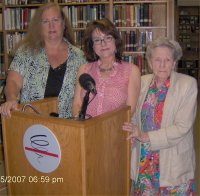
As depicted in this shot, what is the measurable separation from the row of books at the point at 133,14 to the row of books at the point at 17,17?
1.23 m

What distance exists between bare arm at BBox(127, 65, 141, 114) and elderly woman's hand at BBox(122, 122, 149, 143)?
0.16m

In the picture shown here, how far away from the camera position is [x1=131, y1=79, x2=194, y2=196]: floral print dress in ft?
5.77

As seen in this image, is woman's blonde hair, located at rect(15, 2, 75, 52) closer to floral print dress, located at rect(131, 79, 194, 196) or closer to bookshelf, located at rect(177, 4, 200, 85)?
floral print dress, located at rect(131, 79, 194, 196)

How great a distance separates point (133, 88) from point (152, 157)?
16.0 inches

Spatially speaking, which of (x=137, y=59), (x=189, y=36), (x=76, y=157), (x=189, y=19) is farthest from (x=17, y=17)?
(x=189, y=36)

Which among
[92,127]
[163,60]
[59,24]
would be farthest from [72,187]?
[59,24]

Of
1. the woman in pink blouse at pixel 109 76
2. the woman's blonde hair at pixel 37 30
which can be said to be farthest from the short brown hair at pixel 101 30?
the woman's blonde hair at pixel 37 30

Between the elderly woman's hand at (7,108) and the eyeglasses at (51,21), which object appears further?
the eyeglasses at (51,21)

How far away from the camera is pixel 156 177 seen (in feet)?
5.87

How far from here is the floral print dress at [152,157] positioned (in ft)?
5.77

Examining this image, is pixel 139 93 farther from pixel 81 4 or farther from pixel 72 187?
pixel 81 4

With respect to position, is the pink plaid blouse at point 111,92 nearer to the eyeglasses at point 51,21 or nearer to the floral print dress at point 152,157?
the floral print dress at point 152,157
